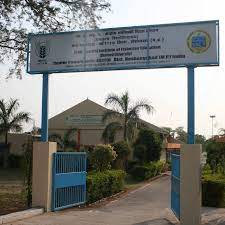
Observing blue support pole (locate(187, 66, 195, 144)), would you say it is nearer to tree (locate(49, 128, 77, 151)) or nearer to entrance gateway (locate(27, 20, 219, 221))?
entrance gateway (locate(27, 20, 219, 221))

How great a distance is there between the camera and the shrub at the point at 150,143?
37125 millimetres

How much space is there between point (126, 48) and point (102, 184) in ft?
23.0

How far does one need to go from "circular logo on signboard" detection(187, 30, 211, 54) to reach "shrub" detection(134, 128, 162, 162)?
24.6 m

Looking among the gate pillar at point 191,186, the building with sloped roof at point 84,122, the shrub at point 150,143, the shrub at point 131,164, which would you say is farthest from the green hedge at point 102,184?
the building with sloped roof at point 84,122

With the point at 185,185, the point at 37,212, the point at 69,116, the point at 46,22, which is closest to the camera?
the point at 185,185

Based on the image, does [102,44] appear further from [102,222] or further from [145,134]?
[145,134]

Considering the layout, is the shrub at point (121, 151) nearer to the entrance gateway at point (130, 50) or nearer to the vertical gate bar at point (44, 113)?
the vertical gate bar at point (44, 113)

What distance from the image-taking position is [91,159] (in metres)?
26.3

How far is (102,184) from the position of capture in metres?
18.9

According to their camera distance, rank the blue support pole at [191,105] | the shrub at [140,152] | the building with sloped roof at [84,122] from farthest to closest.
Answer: the building with sloped roof at [84,122] → the shrub at [140,152] → the blue support pole at [191,105]

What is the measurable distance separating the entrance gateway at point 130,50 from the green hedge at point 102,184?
3640mm

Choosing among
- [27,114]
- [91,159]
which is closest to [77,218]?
[91,159]

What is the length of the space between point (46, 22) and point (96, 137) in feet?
102

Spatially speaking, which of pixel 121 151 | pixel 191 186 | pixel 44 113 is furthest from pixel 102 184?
pixel 121 151
